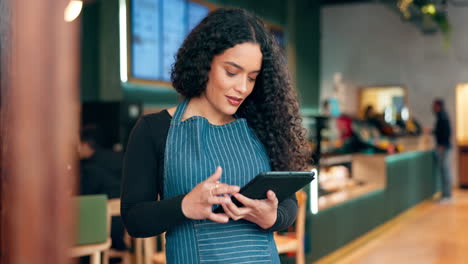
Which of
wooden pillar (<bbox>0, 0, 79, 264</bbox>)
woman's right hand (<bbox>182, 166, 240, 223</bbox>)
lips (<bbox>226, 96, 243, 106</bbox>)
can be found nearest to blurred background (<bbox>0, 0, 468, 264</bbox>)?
wooden pillar (<bbox>0, 0, 79, 264</bbox>)

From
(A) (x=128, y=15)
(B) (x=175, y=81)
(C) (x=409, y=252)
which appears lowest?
(C) (x=409, y=252)

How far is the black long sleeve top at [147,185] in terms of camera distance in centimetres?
113

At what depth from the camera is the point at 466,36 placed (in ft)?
36.2

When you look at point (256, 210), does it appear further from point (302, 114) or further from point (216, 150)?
point (302, 114)

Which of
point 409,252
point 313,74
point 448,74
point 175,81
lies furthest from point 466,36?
point 175,81

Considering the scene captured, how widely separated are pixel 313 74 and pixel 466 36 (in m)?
3.26

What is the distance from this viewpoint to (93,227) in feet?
9.13

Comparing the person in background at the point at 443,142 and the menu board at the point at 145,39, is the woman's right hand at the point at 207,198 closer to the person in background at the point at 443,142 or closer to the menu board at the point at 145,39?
the menu board at the point at 145,39

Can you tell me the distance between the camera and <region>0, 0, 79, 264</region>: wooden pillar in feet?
1.45

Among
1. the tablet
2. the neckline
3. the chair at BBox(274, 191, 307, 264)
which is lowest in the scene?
the chair at BBox(274, 191, 307, 264)

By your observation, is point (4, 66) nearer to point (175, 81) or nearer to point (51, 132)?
point (51, 132)

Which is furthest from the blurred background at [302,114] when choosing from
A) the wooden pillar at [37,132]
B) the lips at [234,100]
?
the lips at [234,100]

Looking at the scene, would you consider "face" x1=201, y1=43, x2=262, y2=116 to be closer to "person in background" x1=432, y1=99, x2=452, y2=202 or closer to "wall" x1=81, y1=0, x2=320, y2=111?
"wall" x1=81, y1=0, x2=320, y2=111

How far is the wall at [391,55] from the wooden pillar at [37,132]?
1164 centimetres
